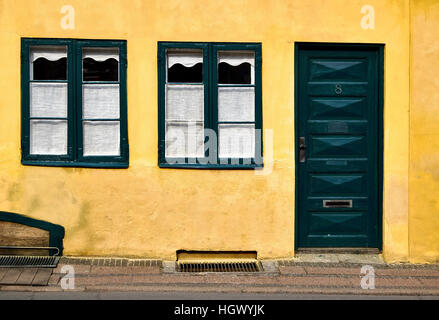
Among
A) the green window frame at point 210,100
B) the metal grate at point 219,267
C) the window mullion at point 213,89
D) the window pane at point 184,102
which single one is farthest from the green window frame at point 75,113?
the metal grate at point 219,267

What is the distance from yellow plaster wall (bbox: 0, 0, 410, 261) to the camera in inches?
321

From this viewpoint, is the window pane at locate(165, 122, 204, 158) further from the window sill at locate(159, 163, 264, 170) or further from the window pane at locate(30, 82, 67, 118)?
the window pane at locate(30, 82, 67, 118)

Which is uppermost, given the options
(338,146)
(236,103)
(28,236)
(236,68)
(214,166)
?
(236,68)

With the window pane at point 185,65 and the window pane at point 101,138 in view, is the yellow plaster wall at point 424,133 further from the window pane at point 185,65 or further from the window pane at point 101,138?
the window pane at point 101,138

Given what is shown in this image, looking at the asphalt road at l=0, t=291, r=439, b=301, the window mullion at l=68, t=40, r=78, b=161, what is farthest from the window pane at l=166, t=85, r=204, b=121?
the asphalt road at l=0, t=291, r=439, b=301

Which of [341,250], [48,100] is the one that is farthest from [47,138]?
[341,250]

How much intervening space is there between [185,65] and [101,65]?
43.6 inches

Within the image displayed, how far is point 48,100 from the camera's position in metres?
8.28

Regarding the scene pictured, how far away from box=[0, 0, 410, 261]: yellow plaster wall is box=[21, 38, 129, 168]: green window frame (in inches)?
3.4

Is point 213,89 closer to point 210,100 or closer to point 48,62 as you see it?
point 210,100

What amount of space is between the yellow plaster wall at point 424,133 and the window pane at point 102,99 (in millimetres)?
3944

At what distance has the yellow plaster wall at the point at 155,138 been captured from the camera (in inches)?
321

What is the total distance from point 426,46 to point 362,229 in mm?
2596
